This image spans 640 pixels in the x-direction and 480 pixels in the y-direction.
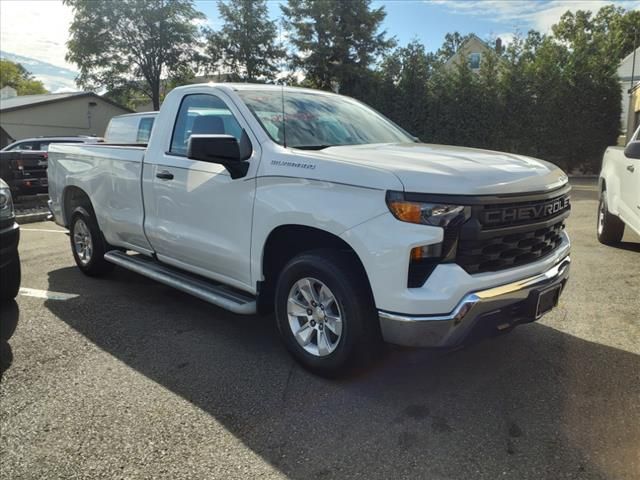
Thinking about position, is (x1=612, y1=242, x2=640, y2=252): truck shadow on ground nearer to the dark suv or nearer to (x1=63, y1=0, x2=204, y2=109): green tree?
the dark suv

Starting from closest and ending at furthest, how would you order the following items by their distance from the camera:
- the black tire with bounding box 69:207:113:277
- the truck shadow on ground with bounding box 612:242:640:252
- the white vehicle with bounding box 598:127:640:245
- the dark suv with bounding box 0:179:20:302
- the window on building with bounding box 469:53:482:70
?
the dark suv with bounding box 0:179:20:302 → the white vehicle with bounding box 598:127:640:245 → the black tire with bounding box 69:207:113:277 → the truck shadow on ground with bounding box 612:242:640:252 → the window on building with bounding box 469:53:482:70

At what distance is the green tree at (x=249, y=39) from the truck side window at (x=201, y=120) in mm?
25922

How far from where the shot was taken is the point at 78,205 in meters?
6.03

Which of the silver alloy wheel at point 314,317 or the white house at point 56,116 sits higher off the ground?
the white house at point 56,116

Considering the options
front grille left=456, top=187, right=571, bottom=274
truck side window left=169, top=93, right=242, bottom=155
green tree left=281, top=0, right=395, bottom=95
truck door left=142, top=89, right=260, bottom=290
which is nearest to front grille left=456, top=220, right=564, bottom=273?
front grille left=456, top=187, right=571, bottom=274

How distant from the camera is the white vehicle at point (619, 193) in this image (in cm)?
557

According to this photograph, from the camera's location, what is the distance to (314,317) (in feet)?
11.3

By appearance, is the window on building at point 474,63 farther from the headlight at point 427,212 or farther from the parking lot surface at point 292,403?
the headlight at point 427,212

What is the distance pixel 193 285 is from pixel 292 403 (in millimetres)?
1464

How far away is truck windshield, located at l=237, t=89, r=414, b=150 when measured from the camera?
3.82 m

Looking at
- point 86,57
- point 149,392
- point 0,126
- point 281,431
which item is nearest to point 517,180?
point 281,431

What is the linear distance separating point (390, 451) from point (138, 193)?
3252 millimetres

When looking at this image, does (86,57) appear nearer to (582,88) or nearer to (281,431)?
(582,88)

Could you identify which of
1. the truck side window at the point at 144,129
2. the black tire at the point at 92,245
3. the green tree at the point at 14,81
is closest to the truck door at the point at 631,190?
the truck side window at the point at 144,129
